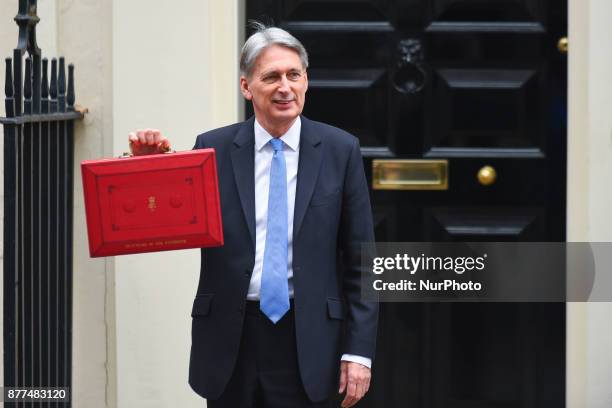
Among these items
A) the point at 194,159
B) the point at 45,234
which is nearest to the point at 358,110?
the point at 45,234

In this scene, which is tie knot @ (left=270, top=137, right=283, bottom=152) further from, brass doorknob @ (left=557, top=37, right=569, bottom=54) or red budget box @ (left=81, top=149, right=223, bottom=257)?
brass doorknob @ (left=557, top=37, right=569, bottom=54)

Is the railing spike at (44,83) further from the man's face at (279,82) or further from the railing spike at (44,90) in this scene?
the man's face at (279,82)

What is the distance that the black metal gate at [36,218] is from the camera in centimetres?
457

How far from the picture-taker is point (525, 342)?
5922mm

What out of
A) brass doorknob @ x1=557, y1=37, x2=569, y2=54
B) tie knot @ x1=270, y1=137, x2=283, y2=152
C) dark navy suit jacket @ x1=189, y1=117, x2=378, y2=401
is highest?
brass doorknob @ x1=557, y1=37, x2=569, y2=54

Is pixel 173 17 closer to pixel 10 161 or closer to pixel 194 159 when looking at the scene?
pixel 10 161

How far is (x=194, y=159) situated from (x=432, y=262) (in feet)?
6.91

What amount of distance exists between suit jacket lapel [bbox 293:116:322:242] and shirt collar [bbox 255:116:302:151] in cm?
2

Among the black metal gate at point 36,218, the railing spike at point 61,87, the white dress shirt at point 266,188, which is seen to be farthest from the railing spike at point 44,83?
the white dress shirt at point 266,188

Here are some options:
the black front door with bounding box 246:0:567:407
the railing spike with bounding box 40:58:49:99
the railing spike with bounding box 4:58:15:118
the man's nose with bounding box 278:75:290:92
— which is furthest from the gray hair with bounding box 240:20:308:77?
the black front door with bounding box 246:0:567:407

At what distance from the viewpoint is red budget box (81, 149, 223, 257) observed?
4039 mm

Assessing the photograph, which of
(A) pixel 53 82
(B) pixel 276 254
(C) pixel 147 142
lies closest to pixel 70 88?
(A) pixel 53 82

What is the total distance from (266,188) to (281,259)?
241mm

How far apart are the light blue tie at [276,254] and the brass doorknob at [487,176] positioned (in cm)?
Result: 192
